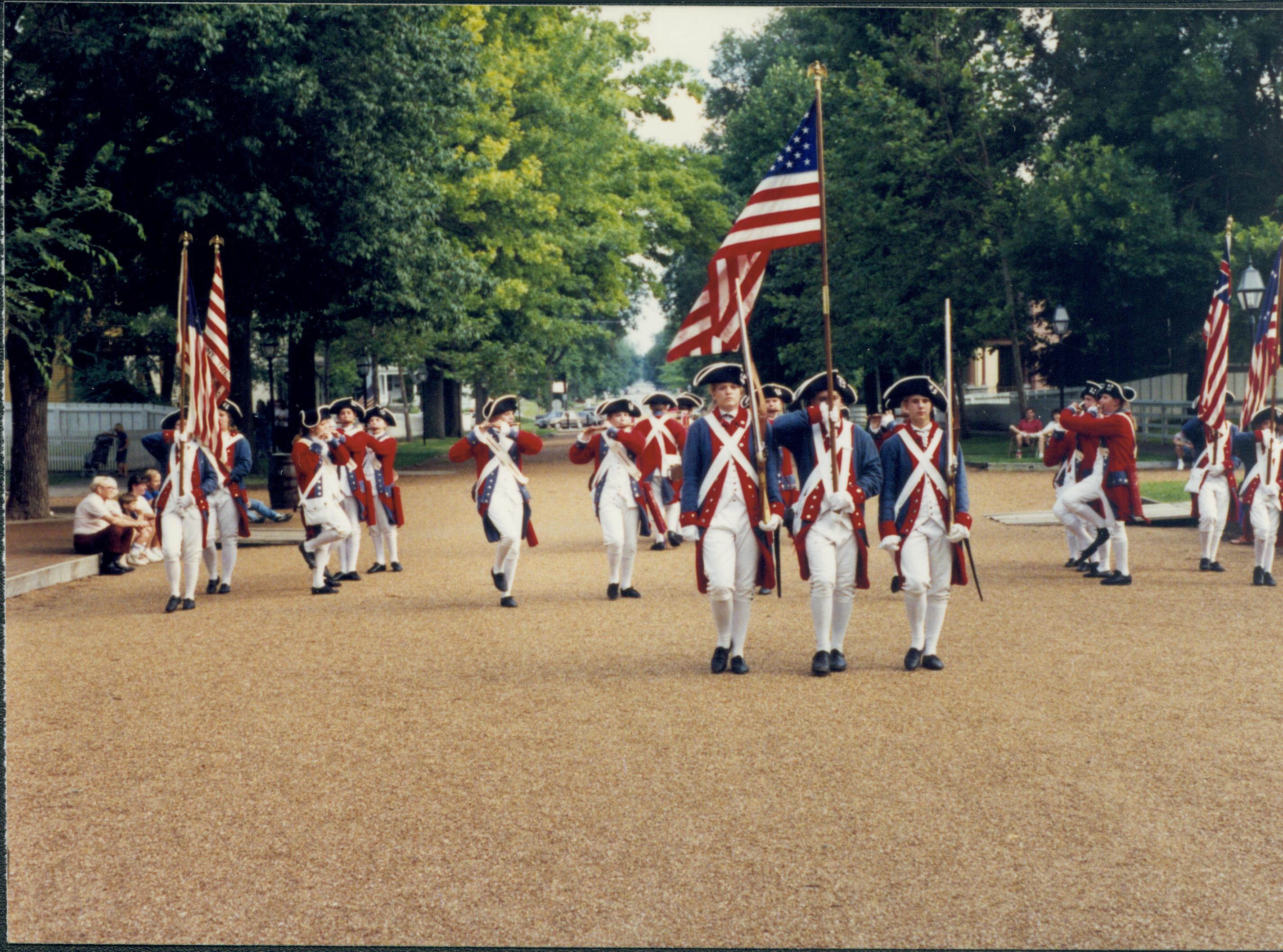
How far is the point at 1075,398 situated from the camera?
38.5m

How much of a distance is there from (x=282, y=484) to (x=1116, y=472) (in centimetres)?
1500

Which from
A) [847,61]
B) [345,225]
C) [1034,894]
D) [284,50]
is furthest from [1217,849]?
[847,61]

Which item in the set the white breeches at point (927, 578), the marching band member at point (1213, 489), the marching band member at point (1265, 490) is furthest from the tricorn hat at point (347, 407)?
the marching band member at point (1265, 490)

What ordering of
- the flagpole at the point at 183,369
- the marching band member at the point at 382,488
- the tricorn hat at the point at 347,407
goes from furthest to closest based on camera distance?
A: the marching band member at the point at 382,488 → the tricorn hat at the point at 347,407 → the flagpole at the point at 183,369

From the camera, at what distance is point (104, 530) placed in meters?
15.3

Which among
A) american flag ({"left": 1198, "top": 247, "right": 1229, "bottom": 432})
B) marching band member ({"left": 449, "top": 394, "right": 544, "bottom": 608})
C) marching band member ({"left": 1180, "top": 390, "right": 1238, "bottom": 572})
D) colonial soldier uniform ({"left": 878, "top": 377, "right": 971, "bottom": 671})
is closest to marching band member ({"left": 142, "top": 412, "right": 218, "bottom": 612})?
marching band member ({"left": 449, "top": 394, "right": 544, "bottom": 608})

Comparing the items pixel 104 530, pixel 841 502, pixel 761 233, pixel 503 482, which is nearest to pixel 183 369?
pixel 503 482

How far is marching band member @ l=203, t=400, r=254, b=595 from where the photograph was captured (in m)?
13.2

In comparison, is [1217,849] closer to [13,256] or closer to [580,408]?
[13,256]

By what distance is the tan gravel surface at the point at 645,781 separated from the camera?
4680mm

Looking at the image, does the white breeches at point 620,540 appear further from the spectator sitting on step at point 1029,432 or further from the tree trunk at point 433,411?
the tree trunk at point 433,411

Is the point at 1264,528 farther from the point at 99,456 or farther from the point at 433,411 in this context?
the point at 433,411

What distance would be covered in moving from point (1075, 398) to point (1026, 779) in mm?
34161

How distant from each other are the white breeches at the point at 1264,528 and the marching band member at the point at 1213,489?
55 cm
